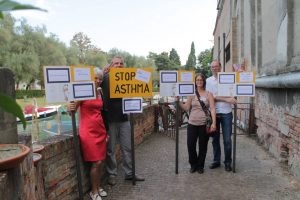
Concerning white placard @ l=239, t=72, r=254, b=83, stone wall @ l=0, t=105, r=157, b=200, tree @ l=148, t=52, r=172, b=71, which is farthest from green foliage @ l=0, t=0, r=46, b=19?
tree @ l=148, t=52, r=172, b=71

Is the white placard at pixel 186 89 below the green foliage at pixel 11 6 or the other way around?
below

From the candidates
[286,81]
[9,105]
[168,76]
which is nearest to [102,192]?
[168,76]

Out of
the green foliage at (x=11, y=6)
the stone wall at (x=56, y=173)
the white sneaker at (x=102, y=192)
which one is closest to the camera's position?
the green foliage at (x=11, y=6)

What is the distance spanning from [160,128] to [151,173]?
535cm

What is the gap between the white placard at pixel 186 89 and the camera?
609cm

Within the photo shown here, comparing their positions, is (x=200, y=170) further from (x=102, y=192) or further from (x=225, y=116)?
(x=102, y=192)

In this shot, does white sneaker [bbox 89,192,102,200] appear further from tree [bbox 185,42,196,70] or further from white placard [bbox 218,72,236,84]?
tree [bbox 185,42,196,70]

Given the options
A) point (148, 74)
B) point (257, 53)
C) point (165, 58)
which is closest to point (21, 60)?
point (257, 53)

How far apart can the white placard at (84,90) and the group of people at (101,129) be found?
191 mm

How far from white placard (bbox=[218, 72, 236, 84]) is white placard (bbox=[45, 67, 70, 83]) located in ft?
9.95

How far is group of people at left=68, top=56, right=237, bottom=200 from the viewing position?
486 centimetres

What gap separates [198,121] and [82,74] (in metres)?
2.64

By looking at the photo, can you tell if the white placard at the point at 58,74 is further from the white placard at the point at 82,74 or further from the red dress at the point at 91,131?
the red dress at the point at 91,131

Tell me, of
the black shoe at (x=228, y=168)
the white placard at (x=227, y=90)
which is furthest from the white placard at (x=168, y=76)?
the black shoe at (x=228, y=168)
